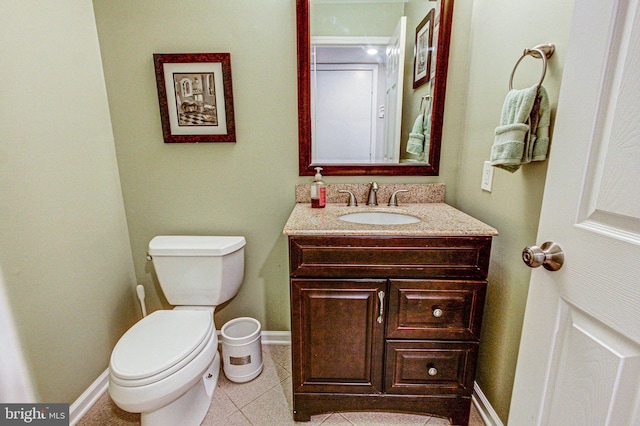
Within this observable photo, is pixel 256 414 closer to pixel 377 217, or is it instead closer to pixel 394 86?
pixel 377 217

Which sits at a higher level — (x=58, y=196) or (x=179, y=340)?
(x=58, y=196)

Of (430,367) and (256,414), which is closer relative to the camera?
(430,367)

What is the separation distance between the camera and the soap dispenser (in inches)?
57.8

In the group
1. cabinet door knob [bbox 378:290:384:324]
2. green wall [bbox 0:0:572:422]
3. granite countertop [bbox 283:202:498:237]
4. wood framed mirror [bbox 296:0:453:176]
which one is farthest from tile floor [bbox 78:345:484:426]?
wood framed mirror [bbox 296:0:453:176]

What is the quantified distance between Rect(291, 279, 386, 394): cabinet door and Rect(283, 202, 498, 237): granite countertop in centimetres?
21

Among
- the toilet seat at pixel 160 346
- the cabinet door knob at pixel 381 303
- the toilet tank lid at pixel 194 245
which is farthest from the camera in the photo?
the toilet tank lid at pixel 194 245

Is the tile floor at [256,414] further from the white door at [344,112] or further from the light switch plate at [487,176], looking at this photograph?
the white door at [344,112]

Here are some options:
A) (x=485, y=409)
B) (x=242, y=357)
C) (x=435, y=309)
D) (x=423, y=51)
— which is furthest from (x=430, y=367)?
(x=423, y=51)

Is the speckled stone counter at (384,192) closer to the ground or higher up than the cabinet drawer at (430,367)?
higher up

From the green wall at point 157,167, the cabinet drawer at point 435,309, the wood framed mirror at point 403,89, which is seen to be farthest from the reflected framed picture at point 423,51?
the cabinet drawer at point 435,309

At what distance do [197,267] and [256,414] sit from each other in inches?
28.9

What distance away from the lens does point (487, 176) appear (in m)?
1.29

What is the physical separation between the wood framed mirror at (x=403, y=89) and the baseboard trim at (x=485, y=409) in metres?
1.08

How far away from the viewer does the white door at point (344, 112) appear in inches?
58.1
